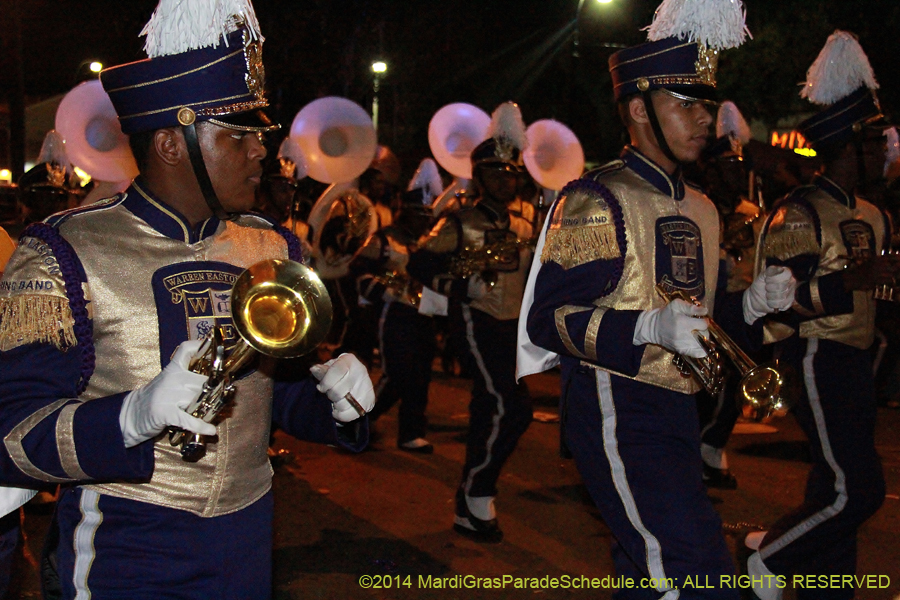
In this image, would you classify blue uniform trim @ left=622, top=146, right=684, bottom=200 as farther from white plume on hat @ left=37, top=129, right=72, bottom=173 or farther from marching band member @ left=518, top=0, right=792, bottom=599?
white plume on hat @ left=37, top=129, right=72, bottom=173

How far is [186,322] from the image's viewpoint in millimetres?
2480

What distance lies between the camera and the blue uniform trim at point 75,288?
2311 mm

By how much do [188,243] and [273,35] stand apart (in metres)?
16.9

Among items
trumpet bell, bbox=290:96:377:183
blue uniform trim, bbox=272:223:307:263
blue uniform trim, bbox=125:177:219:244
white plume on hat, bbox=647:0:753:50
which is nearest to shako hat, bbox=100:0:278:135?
blue uniform trim, bbox=125:177:219:244

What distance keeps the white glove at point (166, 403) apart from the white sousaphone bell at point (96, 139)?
464 cm

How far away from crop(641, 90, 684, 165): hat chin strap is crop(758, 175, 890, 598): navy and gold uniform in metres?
1.09

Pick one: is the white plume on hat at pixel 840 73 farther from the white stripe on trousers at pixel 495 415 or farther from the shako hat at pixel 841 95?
the white stripe on trousers at pixel 495 415

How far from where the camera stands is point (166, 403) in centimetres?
207

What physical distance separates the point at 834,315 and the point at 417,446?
453 cm

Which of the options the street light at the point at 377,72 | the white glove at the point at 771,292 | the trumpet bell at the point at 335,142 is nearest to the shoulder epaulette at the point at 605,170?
the white glove at the point at 771,292

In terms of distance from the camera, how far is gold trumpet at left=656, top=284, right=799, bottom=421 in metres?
3.20

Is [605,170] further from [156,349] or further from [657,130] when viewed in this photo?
[156,349]

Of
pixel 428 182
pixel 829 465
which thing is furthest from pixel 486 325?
pixel 428 182

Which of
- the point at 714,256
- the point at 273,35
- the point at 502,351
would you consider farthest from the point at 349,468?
the point at 273,35
